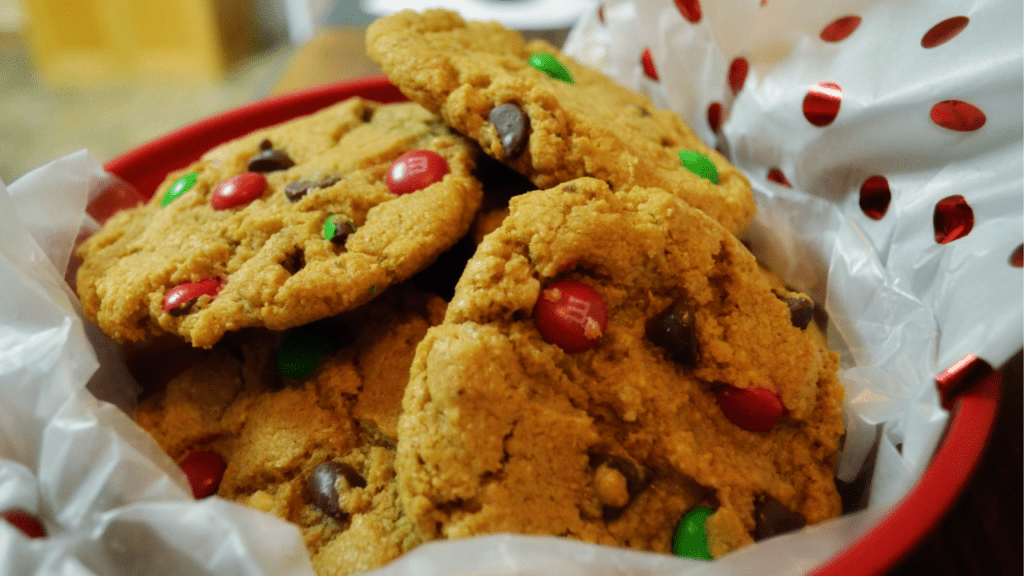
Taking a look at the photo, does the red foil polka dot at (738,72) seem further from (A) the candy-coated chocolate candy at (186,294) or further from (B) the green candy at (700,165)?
(A) the candy-coated chocolate candy at (186,294)

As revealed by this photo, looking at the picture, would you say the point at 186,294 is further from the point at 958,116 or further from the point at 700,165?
the point at 958,116

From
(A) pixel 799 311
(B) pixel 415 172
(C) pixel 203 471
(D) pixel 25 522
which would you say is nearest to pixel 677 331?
(A) pixel 799 311

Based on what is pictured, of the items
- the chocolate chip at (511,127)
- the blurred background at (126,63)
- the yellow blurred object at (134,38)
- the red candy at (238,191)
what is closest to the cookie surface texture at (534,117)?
the chocolate chip at (511,127)

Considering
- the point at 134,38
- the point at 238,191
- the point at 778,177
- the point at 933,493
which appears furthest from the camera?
the point at 134,38

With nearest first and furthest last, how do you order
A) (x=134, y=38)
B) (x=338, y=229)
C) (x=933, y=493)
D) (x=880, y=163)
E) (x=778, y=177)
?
1. (x=933, y=493)
2. (x=338, y=229)
3. (x=880, y=163)
4. (x=778, y=177)
5. (x=134, y=38)

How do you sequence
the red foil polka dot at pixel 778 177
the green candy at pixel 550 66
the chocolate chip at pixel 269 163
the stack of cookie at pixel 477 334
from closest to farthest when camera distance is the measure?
the stack of cookie at pixel 477 334
the chocolate chip at pixel 269 163
the green candy at pixel 550 66
the red foil polka dot at pixel 778 177

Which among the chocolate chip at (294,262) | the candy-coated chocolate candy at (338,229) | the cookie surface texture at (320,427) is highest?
the candy-coated chocolate candy at (338,229)

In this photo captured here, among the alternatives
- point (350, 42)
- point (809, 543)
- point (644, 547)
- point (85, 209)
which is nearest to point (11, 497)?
point (85, 209)

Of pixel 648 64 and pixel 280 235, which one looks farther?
pixel 648 64

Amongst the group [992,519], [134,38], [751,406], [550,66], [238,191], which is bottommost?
[134,38]
